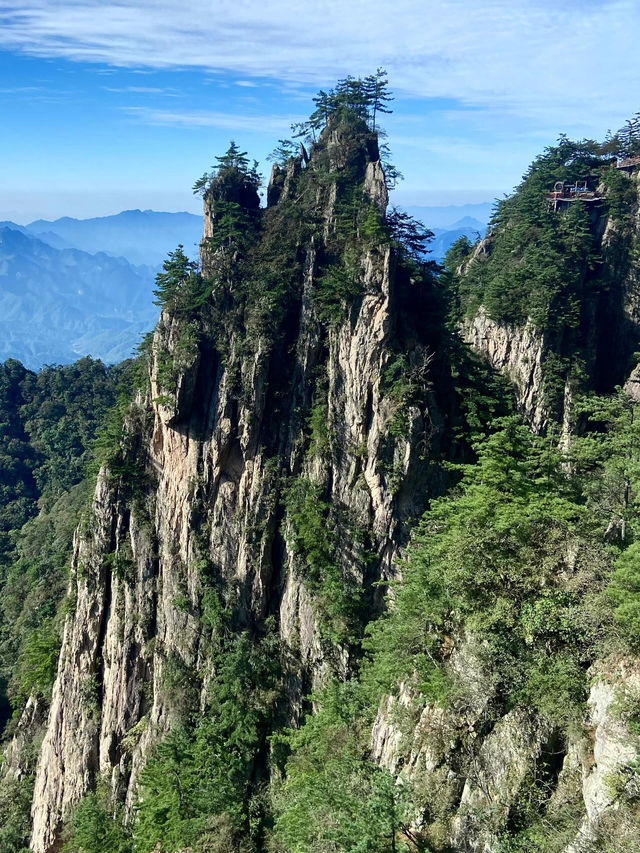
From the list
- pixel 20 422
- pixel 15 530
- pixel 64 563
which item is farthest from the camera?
pixel 20 422

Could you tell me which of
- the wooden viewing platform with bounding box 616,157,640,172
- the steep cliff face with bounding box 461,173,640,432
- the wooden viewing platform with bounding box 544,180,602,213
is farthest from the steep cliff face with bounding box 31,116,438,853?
the wooden viewing platform with bounding box 616,157,640,172

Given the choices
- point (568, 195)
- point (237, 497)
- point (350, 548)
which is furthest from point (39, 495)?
point (568, 195)

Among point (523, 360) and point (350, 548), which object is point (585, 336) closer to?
point (523, 360)

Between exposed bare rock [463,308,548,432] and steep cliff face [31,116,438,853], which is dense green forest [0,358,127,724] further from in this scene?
exposed bare rock [463,308,548,432]

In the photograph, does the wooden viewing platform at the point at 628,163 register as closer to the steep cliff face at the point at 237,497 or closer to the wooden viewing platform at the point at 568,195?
the wooden viewing platform at the point at 568,195

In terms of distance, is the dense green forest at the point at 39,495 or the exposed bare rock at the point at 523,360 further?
the dense green forest at the point at 39,495

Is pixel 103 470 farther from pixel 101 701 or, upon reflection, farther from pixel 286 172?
pixel 286 172

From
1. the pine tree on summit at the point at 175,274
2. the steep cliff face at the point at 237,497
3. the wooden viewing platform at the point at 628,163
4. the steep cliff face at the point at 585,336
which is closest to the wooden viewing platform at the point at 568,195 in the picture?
the steep cliff face at the point at 585,336

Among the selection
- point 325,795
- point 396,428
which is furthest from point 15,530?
point 325,795
